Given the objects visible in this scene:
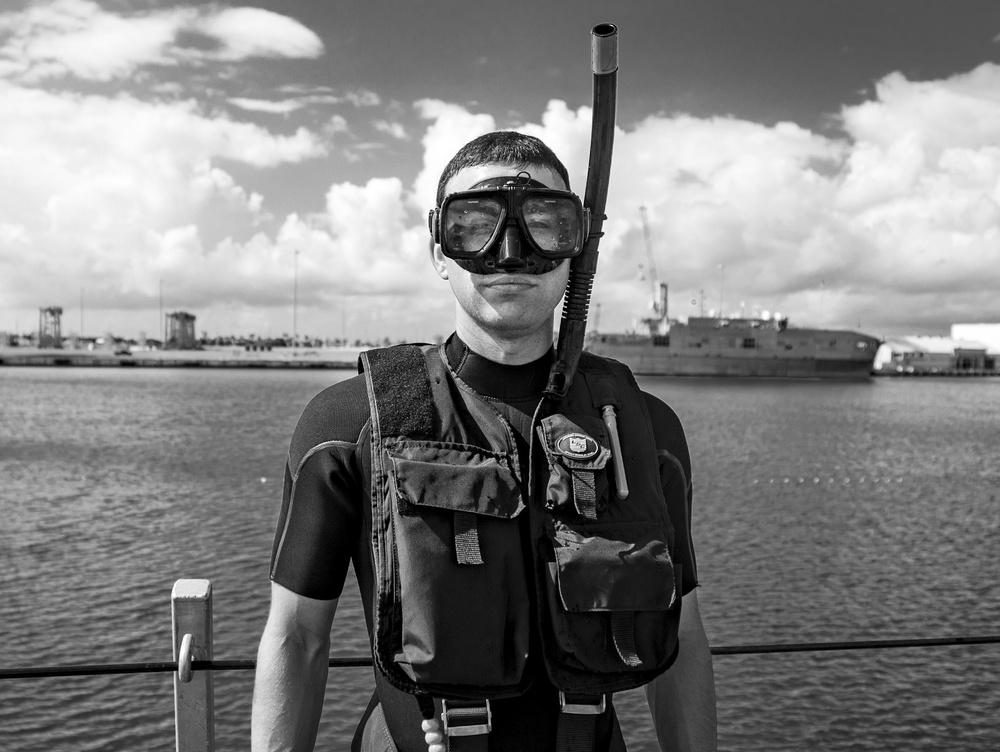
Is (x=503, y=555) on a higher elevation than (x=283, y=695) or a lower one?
higher

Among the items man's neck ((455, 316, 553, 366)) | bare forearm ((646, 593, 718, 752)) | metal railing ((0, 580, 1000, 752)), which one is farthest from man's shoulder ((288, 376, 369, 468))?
bare forearm ((646, 593, 718, 752))

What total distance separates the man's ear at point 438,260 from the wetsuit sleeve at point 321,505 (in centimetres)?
54

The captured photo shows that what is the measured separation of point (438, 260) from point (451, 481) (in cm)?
75

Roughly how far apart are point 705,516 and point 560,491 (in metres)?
22.2

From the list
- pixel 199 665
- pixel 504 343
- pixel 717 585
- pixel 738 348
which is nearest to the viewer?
pixel 504 343

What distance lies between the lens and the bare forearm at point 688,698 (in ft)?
8.02

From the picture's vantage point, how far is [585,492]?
222cm

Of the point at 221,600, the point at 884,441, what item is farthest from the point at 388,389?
the point at 884,441

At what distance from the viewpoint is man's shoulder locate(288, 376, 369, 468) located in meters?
2.24

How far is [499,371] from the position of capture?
96.4 inches

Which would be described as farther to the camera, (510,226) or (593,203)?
(593,203)

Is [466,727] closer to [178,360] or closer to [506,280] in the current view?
[506,280]

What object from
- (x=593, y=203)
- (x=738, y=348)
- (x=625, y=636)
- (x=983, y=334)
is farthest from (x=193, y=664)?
(x=983, y=334)

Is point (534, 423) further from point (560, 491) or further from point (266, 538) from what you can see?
point (266, 538)
